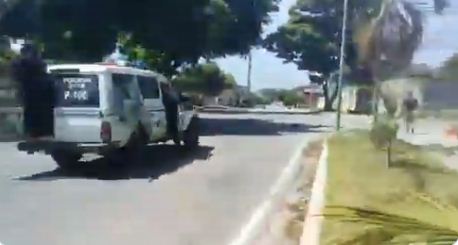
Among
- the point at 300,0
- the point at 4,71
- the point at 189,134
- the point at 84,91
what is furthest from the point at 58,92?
the point at 300,0

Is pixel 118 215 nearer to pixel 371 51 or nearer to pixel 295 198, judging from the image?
pixel 295 198

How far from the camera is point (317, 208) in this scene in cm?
826

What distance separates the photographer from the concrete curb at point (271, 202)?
8.40 metres

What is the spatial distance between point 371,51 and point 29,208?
5320 mm

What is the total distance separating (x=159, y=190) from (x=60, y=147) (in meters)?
1.79

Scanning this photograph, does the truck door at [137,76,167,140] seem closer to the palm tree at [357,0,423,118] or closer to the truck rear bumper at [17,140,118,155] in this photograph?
the truck rear bumper at [17,140,118,155]

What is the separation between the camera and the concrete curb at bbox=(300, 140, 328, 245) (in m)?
7.17

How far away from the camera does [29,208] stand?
989 cm

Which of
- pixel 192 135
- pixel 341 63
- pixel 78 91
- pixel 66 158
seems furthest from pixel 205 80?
pixel 192 135

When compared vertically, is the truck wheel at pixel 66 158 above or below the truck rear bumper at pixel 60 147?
below

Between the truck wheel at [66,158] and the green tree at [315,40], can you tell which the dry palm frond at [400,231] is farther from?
the truck wheel at [66,158]

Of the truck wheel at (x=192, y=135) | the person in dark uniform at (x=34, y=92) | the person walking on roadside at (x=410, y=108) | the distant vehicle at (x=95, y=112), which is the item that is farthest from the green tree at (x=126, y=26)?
the truck wheel at (x=192, y=135)

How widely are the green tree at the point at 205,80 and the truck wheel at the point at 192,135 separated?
11.1 ft

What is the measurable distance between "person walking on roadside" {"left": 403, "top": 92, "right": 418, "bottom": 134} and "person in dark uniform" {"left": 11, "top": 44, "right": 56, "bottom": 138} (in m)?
5.54
